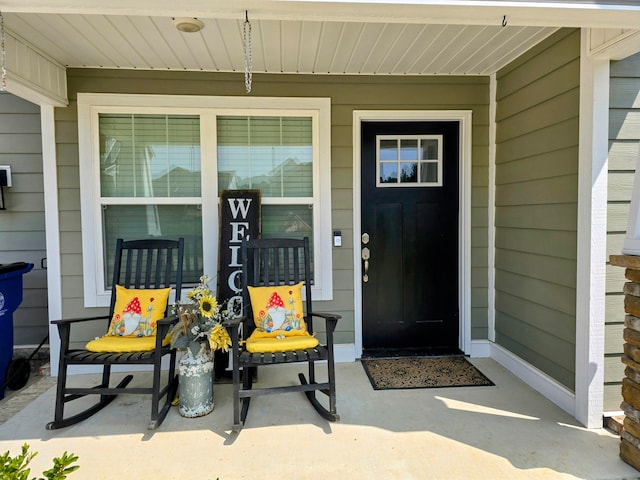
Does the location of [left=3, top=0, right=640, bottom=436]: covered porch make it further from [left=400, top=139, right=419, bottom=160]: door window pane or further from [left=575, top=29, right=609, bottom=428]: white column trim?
[left=400, top=139, right=419, bottom=160]: door window pane

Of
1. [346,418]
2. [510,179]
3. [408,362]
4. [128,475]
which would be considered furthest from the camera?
[408,362]

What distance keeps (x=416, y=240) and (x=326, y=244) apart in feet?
2.72

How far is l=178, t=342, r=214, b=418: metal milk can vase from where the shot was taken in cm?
254

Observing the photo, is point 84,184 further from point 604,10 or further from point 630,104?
point 630,104

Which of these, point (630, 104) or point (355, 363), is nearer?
point (630, 104)

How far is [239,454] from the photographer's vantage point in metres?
2.15

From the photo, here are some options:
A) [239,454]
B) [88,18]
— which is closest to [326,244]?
[239,454]

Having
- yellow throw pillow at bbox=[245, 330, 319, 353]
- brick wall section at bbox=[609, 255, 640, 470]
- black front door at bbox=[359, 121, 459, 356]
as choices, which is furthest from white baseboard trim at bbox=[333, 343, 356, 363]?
brick wall section at bbox=[609, 255, 640, 470]

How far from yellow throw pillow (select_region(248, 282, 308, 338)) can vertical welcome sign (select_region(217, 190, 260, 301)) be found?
1.34ft

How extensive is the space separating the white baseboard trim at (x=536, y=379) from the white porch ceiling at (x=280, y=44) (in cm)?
231

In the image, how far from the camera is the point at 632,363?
1985 millimetres

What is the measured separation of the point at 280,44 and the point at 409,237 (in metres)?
1.89

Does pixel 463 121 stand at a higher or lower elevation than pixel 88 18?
lower

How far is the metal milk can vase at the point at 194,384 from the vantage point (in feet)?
8.32
